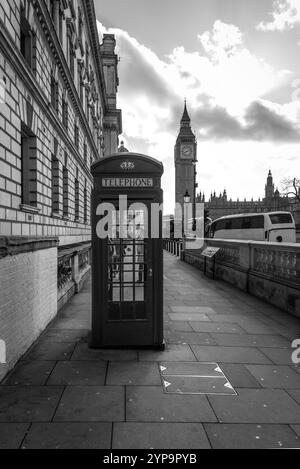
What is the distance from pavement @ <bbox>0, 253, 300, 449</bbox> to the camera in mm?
2988

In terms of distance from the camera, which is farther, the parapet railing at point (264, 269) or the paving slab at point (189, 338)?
the parapet railing at point (264, 269)

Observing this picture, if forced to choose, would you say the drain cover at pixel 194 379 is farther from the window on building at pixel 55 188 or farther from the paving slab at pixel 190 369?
the window on building at pixel 55 188

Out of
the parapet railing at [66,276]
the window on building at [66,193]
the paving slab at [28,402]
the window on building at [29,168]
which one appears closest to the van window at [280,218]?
the window on building at [66,193]

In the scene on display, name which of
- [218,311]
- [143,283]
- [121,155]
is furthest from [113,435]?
[218,311]

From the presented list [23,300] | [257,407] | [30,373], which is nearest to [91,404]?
[30,373]

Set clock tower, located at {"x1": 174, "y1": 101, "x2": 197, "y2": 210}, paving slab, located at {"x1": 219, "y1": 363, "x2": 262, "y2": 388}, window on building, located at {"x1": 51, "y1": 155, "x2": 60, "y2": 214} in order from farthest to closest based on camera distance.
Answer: clock tower, located at {"x1": 174, "y1": 101, "x2": 197, "y2": 210} < window on building, located at {"x1": 51, "y1": 155, "x2": 60, "y2": 214} < paving slab, located at {"x1": 219, "y1": 363, "x2": 262, "y2": 388}

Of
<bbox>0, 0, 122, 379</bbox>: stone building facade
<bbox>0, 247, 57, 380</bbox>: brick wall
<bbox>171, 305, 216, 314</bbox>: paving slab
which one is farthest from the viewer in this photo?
<bbox>171, 305, 216, 314</bbox>: paving slab

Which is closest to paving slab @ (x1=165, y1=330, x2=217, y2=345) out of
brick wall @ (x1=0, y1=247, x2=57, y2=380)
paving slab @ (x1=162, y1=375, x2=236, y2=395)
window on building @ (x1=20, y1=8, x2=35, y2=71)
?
paving slab @ (x1=162, y1=375, x2=236, y2=395)

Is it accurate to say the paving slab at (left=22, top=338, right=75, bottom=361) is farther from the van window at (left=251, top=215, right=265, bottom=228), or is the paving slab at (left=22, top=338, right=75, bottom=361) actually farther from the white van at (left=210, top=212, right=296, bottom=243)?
the van window at (left=251, top=215, right=265, bottom=228)

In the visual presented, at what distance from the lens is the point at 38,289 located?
5.86 metres

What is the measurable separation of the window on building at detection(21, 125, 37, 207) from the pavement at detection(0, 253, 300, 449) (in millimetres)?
6637

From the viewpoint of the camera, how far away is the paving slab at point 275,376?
4.09 m

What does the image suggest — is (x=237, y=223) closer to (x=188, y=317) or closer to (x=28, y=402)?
(x=188, y=317)

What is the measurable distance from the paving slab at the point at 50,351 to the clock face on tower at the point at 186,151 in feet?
441
